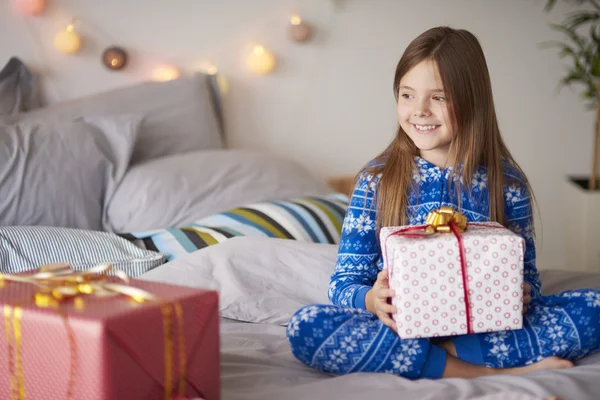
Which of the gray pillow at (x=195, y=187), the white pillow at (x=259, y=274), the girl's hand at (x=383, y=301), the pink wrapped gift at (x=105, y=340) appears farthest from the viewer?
the gray pillow at (x=195, y=187)

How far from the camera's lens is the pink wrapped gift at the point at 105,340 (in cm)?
89

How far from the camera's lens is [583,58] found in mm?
3002

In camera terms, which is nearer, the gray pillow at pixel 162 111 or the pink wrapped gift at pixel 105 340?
the pink wrapped gift at pixel 105 340

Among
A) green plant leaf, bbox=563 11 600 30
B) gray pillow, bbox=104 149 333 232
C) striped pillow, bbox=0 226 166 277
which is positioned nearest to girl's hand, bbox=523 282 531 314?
striped pillow, bbox=0 226 166 277

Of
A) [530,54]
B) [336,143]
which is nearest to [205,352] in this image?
[336,143]

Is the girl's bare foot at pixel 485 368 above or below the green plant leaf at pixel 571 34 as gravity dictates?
below

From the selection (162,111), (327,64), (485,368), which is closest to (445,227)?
(485,368)

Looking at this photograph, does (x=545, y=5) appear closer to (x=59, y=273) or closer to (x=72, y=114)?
(x=72, y=114)

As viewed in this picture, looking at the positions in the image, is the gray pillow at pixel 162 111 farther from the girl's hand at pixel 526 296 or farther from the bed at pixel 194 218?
the girl's hand at pixel 526 296

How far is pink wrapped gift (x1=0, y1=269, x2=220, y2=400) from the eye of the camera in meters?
0.89

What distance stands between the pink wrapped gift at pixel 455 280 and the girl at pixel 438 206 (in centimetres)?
10

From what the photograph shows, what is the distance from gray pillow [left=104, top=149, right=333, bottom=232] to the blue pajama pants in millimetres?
852

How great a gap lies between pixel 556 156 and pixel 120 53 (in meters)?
1.77

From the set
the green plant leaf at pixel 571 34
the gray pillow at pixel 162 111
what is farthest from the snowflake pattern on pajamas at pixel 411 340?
the green plant leaf at pixel 571 34
